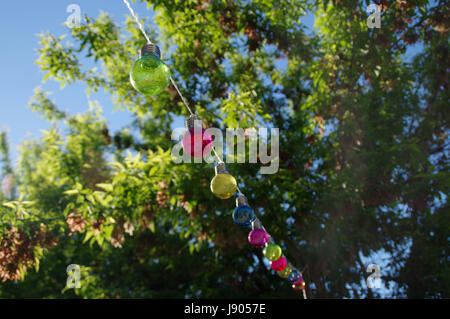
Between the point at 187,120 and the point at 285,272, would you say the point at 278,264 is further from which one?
the point at 187,120

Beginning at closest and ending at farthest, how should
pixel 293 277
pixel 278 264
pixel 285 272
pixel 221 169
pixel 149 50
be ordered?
pixel 149 50, pixel 221 169, pixel 278 264, pixel 285 272, pixel 293 277

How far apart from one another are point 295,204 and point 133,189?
8.13 feet

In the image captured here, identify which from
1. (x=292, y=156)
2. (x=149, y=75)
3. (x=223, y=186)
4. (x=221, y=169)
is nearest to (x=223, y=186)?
(x=223, y=186)

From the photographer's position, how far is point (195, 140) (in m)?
1.78

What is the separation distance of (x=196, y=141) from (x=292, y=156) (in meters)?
3.92

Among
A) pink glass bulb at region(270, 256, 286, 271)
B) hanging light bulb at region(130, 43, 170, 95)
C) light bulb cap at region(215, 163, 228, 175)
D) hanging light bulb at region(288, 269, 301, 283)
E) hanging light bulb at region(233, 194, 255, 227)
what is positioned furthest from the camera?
hanging light bulb at region(288, 269, 301, 283)

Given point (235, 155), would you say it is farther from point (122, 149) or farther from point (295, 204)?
point (122, 149)

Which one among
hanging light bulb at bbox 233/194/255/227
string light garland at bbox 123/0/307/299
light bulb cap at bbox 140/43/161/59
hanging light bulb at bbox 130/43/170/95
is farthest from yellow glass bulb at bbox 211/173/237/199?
light bulb cap at bbox 140/43/161/59

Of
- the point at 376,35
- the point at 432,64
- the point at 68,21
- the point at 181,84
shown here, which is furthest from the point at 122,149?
the point at 432,64

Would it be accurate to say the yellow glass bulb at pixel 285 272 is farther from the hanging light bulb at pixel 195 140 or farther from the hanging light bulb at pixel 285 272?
the hanging light bulb at pixel 195 140

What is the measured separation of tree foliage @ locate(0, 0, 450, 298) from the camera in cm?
460

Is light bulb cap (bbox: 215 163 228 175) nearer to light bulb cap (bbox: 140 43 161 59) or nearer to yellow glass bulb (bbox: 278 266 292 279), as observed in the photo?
light bulb cap (bbox: 140 43 161 59)

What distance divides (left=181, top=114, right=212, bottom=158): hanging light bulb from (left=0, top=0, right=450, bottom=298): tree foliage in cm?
234

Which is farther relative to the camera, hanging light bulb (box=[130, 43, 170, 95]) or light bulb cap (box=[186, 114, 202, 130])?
light bulb cap (box=[186, 114, 202, 130])
